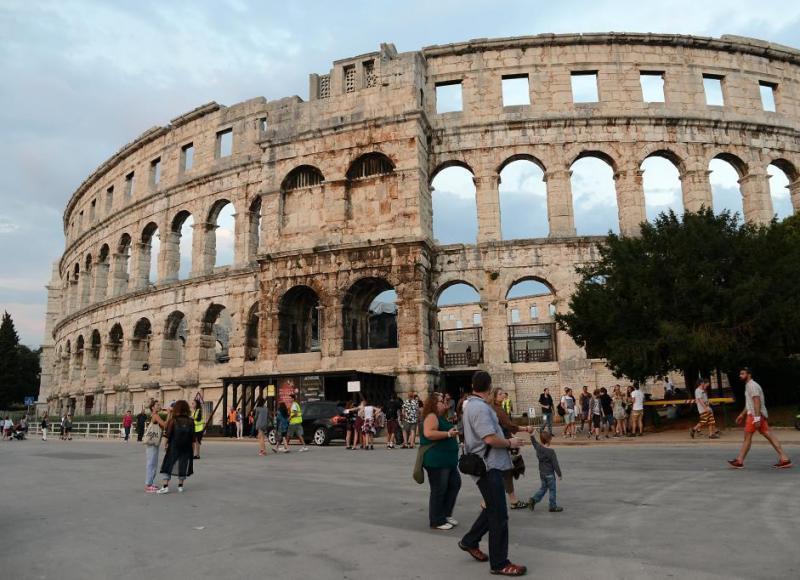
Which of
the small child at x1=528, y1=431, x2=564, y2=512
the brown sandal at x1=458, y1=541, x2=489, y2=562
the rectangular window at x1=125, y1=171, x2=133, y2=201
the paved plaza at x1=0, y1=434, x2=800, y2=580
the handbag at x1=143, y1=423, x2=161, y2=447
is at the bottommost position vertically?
the paved plaza at x1=0, y1=434, x2=800, y2=580

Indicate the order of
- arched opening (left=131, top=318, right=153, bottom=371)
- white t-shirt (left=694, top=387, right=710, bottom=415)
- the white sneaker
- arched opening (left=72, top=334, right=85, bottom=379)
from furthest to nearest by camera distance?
arched opening (left=72, top=334, right=85, bottom=379) < arched opening (left=131, top=318, right=153, bottom=371) < white t-shirt (left=694, top=387, right=710, bottom=415) < the white sneaker

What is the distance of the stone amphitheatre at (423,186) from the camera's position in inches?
908

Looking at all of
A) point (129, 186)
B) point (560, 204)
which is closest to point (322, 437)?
point (560, 204)

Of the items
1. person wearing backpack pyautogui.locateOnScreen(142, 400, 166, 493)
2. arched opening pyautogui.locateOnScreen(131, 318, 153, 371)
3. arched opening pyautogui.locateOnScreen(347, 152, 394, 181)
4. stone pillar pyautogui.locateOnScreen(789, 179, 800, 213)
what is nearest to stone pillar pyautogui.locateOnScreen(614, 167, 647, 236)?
stone pillar pyautogui.locateOnScreen(789, 179, 800, 213)

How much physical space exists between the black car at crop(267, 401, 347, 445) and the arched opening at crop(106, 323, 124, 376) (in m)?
20.2

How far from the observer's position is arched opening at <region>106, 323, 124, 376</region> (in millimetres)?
34094

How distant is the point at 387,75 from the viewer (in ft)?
80.8

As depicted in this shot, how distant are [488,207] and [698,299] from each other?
10340 mm

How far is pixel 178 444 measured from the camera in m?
8.98

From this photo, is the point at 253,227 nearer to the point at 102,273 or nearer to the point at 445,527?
the point at 102,273

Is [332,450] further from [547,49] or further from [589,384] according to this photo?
[547,49]

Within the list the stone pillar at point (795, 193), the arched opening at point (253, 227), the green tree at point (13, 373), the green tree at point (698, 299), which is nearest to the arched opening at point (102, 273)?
the arched opening at point (253, 227)

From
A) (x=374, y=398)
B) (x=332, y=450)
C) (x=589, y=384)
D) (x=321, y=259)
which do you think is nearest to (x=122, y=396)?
(x=321, y=259)

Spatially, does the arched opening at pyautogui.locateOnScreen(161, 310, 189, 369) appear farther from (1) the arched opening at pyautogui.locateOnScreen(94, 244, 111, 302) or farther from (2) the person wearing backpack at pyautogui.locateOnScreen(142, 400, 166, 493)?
(2) the person wearing backpack at pyautogui.locateOnScreen(142, 400, 166, 493)
